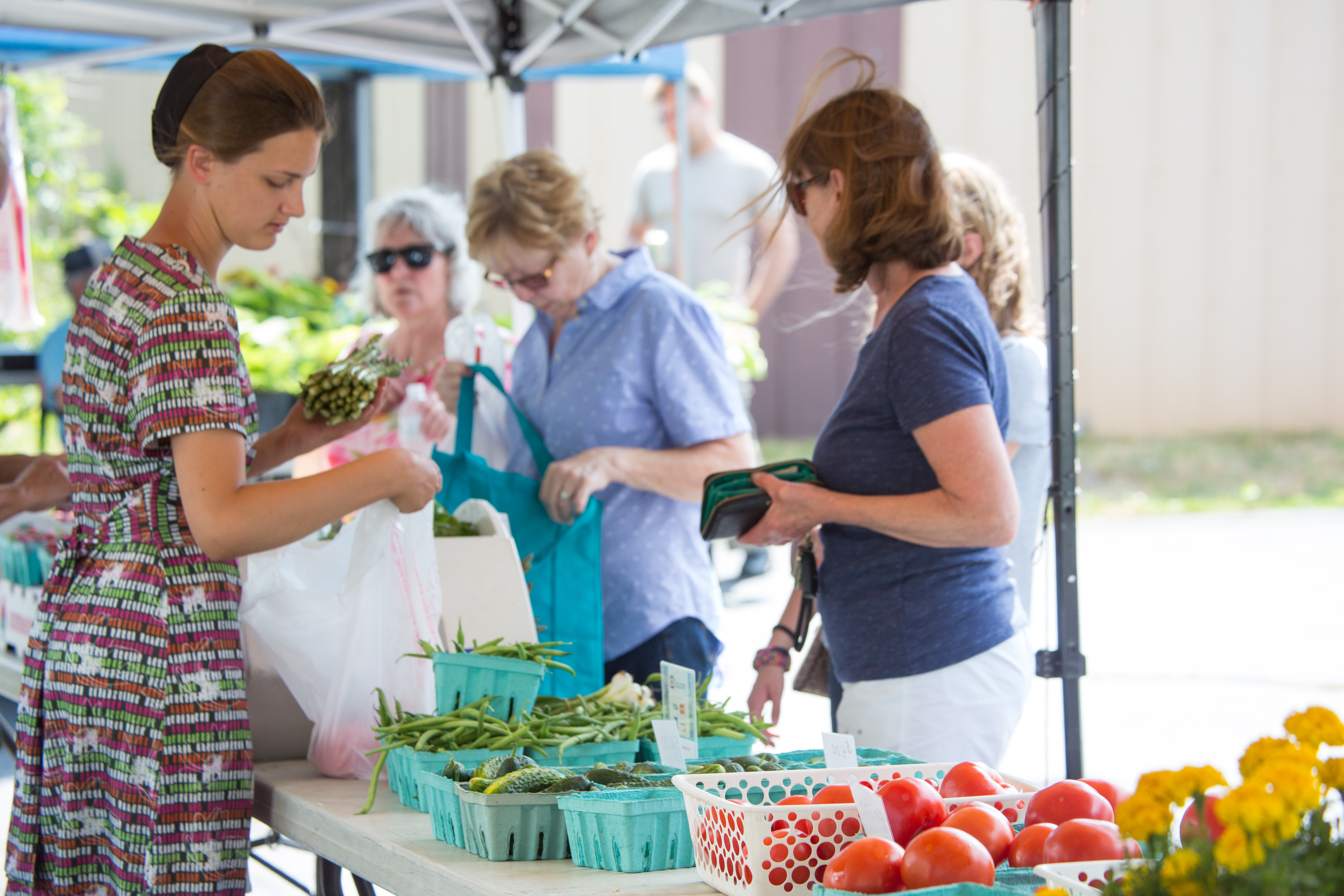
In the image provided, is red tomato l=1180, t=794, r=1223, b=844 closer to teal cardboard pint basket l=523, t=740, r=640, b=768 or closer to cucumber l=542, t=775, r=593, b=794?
cucumber l=542, t=775, r=593, b=794

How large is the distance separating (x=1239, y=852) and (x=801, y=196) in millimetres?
1226

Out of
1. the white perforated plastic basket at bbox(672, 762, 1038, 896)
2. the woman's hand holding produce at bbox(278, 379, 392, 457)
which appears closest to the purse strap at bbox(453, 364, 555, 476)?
the woman's hand holding produce at bbox(278, 379, 392, 457)

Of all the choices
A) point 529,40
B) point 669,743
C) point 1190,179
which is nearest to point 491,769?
point 669,743

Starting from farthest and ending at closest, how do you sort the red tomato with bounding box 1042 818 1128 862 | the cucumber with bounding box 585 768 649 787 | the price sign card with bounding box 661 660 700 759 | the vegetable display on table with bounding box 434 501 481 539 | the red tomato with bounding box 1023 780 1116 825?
1. the vegetable display on table with bounding box 434 501 481 539
2. the price sign card with bounding box 661 660 700 759
3. the cucumber with bounding box 585 768 649 787
4. the red tomato with bounding box 1023 780 1116 825
5. the red tomato with bounding box 1042 818 1128 862

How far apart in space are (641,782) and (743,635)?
398 cm

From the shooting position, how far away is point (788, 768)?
1455 millimetres

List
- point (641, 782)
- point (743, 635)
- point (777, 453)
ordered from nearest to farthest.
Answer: point (641, 782) → point (743, 635) → point (777, 453)

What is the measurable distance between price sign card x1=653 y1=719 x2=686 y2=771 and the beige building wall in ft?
31.0

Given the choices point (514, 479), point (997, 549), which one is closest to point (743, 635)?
point (514, 479)

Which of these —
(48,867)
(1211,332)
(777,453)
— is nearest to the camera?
(48,867)

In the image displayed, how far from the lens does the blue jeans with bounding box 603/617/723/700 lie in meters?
2.40

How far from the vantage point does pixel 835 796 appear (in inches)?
47.3

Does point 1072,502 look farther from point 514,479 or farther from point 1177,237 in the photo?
point 1177,237

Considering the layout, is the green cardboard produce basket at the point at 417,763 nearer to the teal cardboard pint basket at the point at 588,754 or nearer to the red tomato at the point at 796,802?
the teal cardboard pint basket at the point at 588,754
